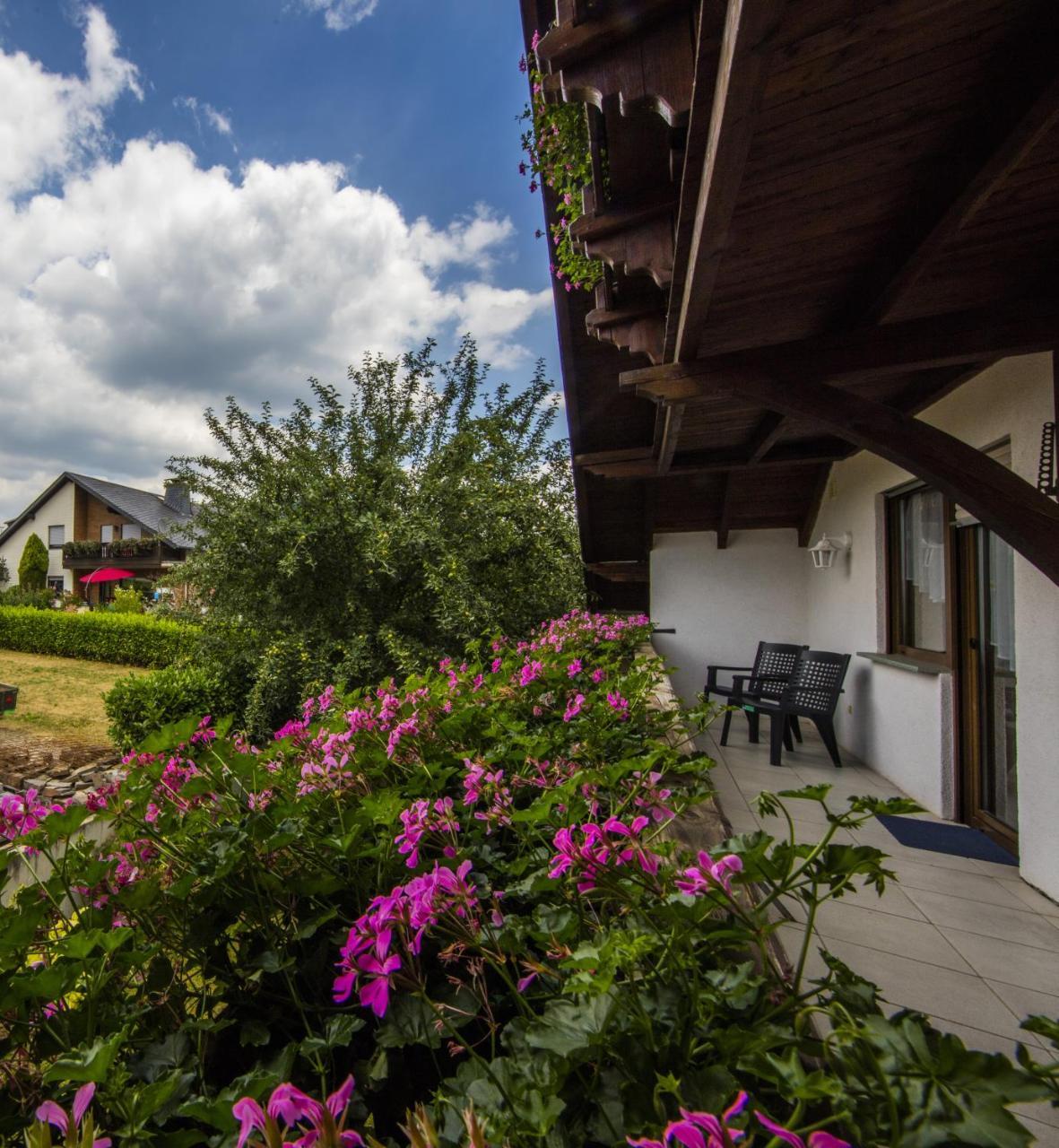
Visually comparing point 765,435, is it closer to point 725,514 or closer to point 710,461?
point 710,461

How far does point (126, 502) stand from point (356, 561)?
22351 millimetres

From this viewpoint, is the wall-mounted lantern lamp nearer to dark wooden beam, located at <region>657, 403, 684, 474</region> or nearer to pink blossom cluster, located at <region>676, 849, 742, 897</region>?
dark wooden beam, located at <region>657, 403, 684, 474</region>

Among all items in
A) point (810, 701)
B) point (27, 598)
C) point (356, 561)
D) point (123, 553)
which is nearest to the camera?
point (810, 701)

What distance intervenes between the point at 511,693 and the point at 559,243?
93.7 inches

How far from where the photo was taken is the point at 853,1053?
48 centimetres

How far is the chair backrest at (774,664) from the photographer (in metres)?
5.45

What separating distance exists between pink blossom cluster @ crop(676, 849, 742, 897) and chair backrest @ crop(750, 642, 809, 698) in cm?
504

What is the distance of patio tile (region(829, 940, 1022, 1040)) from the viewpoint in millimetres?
1803

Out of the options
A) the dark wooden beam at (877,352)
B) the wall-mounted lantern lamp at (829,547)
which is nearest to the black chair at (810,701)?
the wall-mounted lantern lamp at (829,547)

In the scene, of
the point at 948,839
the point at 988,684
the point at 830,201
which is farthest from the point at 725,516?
the point at 830,201

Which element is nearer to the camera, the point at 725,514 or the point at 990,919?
the point at 990,919

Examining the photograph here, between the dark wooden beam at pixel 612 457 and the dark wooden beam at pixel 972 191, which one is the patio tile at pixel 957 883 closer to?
the dark wooden beam at pixel 972 191

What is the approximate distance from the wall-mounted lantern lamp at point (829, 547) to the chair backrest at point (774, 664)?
0.83 m

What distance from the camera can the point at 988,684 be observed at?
3.08 metres
